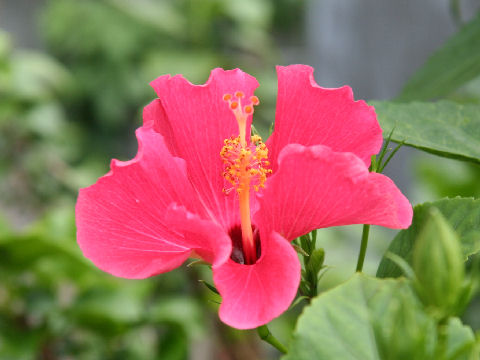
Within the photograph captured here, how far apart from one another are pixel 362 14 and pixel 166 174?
1.72 metres

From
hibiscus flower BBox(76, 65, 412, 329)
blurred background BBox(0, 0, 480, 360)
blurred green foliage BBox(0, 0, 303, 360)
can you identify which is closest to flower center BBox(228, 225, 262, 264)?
hibiscus flower BBox(76, 65, 412, 329)

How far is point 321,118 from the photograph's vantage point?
35 centimetres

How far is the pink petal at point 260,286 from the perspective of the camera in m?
0.29

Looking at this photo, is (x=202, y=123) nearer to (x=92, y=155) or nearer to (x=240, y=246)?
(x=240, y=246)

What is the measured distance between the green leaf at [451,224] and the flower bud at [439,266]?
0.35ft

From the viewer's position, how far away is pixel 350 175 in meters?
0.30

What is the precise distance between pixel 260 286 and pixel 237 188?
8 cm

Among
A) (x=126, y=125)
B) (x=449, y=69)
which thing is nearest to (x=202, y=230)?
(x=449, y=69)

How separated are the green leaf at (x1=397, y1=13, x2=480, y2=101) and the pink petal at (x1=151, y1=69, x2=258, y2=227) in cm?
23

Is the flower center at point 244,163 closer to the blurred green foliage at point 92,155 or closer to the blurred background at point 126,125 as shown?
the blurred background at point 126,125

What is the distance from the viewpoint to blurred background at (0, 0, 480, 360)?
1108 millimetres

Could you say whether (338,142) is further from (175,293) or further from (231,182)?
(175,293)

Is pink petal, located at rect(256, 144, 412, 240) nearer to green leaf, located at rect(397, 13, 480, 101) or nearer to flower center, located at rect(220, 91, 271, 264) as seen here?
flower center, located at rect(220, 91, 271, 264)

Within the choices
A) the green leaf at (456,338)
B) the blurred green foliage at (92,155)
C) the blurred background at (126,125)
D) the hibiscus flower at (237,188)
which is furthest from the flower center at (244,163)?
the blurred green foliage at (92,155)
